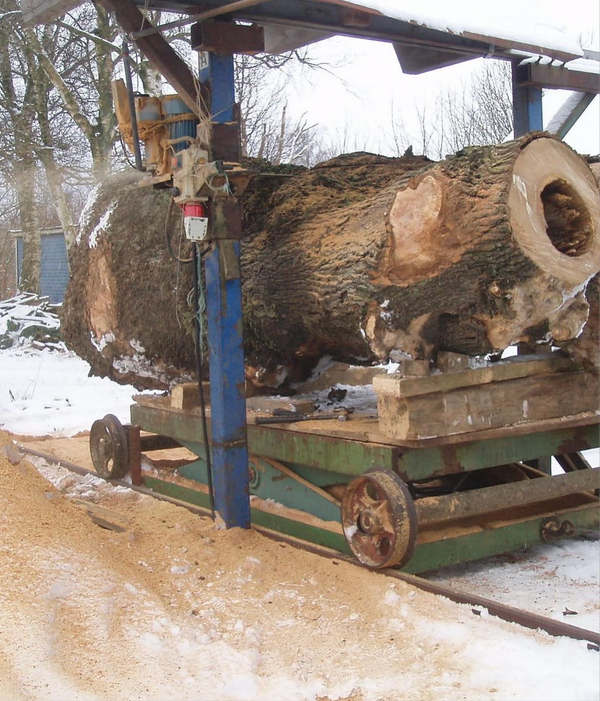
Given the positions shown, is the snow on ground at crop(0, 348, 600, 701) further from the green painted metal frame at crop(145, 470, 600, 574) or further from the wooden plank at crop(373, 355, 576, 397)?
the wooden plank at crop(373, 355, 576, 397)

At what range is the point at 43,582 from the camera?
3.48 meters

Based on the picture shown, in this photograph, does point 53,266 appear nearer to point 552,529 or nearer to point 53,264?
point 53,264

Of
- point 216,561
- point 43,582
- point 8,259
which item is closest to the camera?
point 43,582

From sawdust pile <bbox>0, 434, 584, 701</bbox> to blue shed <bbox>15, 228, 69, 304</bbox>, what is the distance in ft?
58.2

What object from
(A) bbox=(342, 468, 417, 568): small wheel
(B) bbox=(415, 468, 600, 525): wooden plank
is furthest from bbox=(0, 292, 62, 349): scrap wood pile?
(B) bbox=(415, 468, 600, 525): wooden plank

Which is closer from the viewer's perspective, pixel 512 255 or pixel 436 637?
pixel 436 637

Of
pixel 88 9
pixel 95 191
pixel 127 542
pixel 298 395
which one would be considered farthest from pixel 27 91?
pixel 127 542

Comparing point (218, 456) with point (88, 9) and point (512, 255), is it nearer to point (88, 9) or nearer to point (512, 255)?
point (512, 255)

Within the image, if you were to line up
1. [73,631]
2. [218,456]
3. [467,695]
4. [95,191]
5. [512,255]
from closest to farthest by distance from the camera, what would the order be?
1. [467,695]
2. [73,631]
3. [512,255]
4. [218,456]
5. [95,191]

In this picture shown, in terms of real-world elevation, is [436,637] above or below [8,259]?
below

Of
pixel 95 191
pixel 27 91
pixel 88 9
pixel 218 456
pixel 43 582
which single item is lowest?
pixel 43 582

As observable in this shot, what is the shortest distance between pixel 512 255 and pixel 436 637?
1.69 meters

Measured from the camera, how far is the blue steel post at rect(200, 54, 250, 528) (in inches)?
174

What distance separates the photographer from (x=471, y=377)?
4.21 metres
